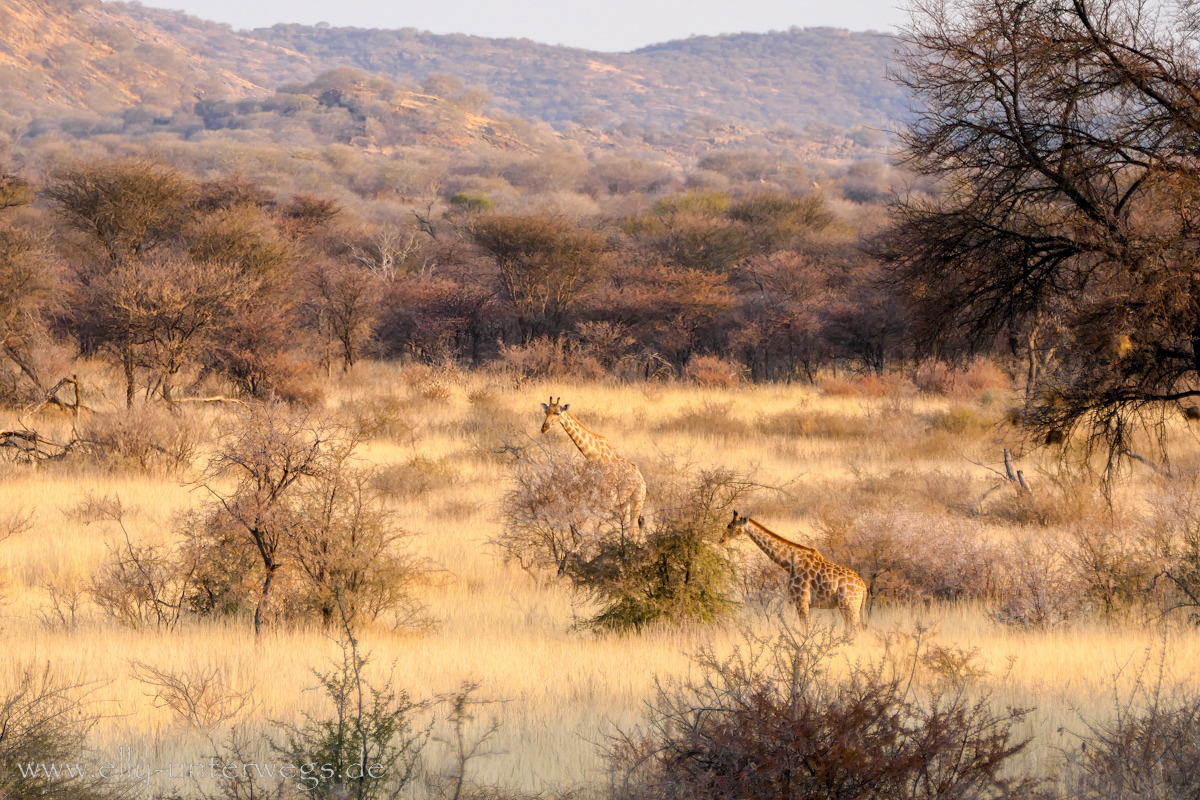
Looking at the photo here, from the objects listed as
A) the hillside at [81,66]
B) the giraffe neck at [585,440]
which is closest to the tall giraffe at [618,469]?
the giraffe neck at [585,440]

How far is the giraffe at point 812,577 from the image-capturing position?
825cm

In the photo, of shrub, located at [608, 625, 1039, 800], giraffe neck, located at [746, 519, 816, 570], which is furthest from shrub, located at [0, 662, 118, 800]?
giraffe neck, located at [746, 519, 816, 570]

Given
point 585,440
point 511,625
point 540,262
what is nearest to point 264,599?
point 511,625

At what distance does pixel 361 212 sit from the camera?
57250 millimetres

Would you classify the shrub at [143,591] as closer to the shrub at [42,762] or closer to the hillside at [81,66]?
the shrub at [42,762]

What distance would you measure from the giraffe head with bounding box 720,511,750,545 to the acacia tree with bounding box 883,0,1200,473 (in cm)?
194

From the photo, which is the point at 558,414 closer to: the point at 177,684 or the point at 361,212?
the point at 177,684

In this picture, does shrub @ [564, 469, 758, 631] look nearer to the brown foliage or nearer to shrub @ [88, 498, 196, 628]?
shrub @ [88, 498, 196, 628]

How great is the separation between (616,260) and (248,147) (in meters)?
55.6

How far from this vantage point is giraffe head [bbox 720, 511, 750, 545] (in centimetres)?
843

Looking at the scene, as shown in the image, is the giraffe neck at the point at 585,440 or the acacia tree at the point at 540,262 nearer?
the giraffe neck at the point at 585,440

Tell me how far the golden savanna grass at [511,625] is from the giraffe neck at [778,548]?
568 mm

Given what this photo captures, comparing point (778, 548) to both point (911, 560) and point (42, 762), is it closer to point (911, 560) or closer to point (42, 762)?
point (911, 560)

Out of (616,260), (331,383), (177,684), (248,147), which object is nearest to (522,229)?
(616,260)
